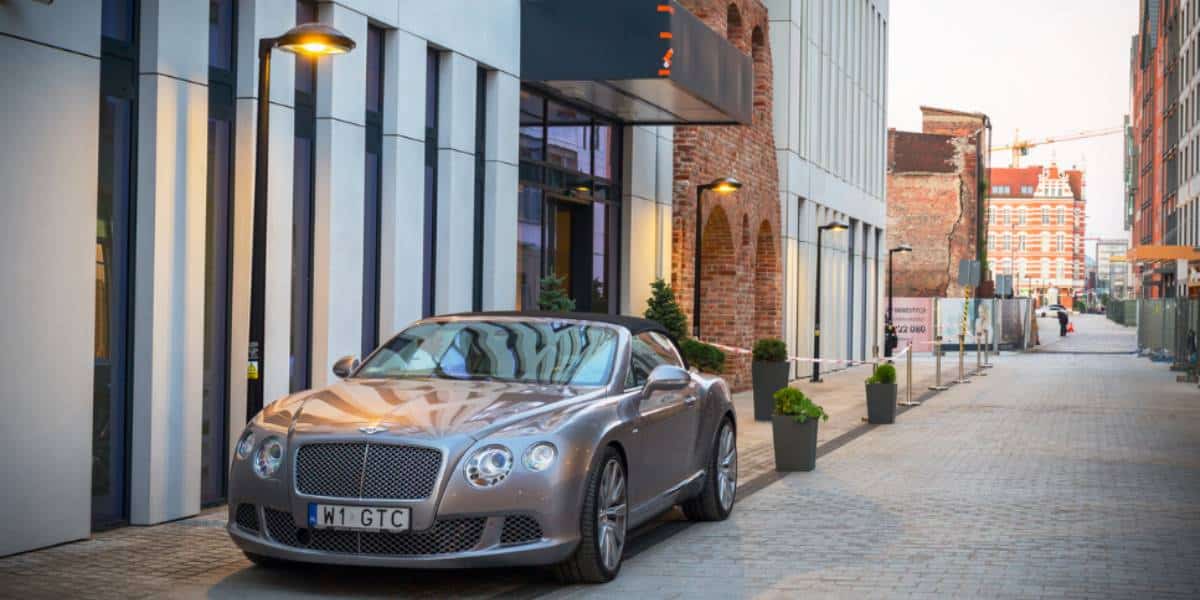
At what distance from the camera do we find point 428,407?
870 centimetres

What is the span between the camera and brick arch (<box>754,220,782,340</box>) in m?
32.5

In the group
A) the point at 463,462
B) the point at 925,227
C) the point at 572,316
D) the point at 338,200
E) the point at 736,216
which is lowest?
the point at 463,462

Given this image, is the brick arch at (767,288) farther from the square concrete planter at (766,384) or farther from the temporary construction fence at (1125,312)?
the temporary construction fence at (1125,312)

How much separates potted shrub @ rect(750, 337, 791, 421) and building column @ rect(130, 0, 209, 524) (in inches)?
465

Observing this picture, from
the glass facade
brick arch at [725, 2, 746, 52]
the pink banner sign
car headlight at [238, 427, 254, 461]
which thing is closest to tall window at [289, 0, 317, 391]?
car headlight at [238, 427, 254, 461]

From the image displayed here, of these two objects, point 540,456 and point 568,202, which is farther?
point 568,202

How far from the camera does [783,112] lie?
32.8 metres

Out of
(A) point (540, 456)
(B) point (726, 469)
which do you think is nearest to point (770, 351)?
(B) point (726, 469)

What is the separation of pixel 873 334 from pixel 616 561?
124 feet

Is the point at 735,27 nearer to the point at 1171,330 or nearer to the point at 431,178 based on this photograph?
the point at 431,178

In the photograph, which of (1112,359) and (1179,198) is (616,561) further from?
(1179,198)

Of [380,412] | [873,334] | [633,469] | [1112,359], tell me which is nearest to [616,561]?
[633,469]

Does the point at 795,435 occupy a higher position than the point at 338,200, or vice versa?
the point at 338,200

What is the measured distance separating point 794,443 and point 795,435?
0.08 m
